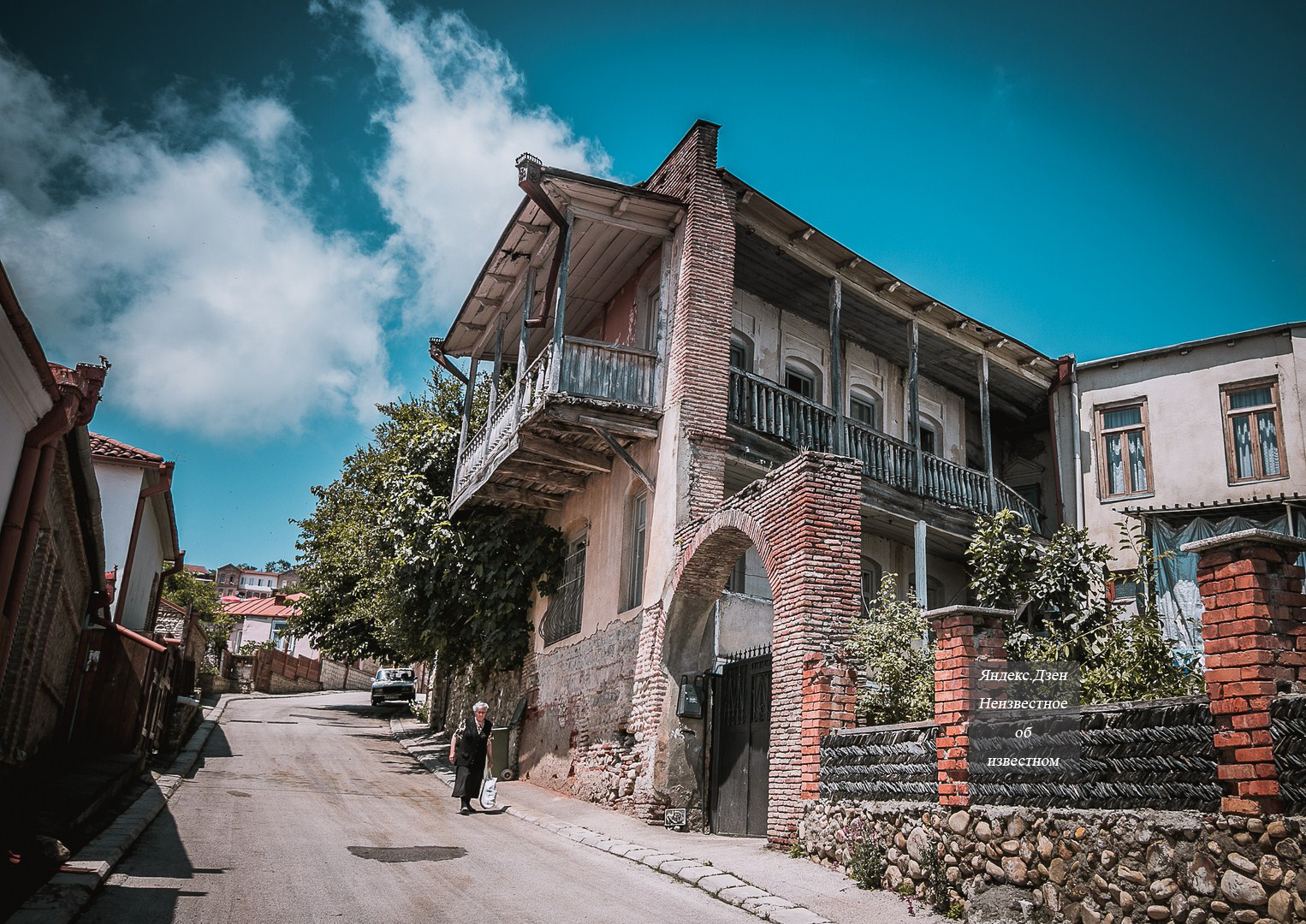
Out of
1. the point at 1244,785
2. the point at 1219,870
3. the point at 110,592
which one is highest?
the point at 110,592

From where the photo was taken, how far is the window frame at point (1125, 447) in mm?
18797

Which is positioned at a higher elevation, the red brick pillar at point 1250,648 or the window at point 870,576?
the window at point 870,576

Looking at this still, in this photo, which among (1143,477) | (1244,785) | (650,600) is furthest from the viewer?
(1143,477)

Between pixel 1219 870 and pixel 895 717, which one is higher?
pixel 895 717

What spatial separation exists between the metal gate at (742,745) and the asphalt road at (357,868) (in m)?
2.13

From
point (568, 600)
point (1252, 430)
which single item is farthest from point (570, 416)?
point (1252, 430)

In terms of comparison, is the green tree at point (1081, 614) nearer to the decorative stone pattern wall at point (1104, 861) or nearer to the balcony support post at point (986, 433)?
the decorative stone pattern wall at point (1104, 861)

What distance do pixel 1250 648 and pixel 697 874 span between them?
4.97 metres

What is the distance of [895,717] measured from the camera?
30.2ft

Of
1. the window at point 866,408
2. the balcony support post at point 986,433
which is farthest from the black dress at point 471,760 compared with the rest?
the balcony support post at point 986,433

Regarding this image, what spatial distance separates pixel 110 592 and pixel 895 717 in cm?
1102

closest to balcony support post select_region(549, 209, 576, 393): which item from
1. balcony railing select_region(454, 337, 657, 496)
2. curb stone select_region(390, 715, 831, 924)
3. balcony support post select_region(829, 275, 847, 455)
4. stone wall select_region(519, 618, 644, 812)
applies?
balcony railing select_region(454, 337, 657, 496)

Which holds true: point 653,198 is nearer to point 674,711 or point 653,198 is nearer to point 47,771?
point 674,711

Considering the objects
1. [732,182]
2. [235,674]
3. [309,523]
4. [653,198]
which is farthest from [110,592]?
[235,674]
